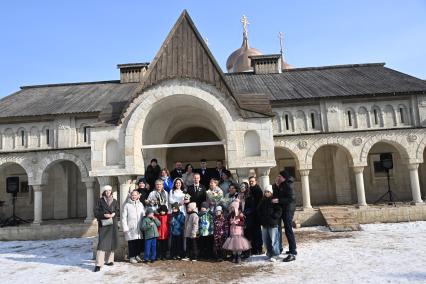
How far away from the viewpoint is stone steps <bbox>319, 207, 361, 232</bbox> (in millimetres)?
12859

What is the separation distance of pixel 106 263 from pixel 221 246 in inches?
111

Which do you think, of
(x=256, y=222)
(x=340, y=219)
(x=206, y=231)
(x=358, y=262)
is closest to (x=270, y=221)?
(x=256, y=222)

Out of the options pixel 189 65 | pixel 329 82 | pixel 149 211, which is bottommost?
pixel 149 211

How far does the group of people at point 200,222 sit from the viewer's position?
755 centimetres

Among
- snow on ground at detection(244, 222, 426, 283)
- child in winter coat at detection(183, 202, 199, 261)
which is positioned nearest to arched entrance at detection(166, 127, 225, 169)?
snow on ground at detection(244, 222, 426, 283)

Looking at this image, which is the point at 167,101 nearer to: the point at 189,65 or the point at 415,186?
the point at 189,65

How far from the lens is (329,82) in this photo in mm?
Result: 19984

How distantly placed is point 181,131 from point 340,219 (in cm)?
820

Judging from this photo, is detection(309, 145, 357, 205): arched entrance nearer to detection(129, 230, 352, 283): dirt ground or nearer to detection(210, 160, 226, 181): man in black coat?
detection(210, 160, 226, 181): man in black coat

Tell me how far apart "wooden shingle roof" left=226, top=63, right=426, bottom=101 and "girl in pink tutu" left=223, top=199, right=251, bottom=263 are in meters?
9.85

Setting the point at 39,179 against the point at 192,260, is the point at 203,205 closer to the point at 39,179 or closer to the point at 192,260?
the point at 192,260

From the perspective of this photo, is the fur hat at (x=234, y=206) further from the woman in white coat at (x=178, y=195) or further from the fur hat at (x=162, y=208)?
the fur hat at (x=162, y=208)

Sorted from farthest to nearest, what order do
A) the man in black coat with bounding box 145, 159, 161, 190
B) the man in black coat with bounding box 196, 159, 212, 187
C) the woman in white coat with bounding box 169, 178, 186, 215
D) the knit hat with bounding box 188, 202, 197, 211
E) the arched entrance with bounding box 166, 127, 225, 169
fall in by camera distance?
the arched entrance with bounding box 166, 127, 225, 169 < the man in black coat with bounding box 145, 159, 161, 190 < the man in black coat with bounding box 196, 159, 212, 187 < the woman in white coat with bounding box 169, 178, 186, 215 < the knit hat with bounding box 188, 202, 197, 211

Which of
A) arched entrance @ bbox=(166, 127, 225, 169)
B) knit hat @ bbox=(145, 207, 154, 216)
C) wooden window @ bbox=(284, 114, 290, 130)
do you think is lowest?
knit hat @ bbox=(145, 207, 154, 216)
